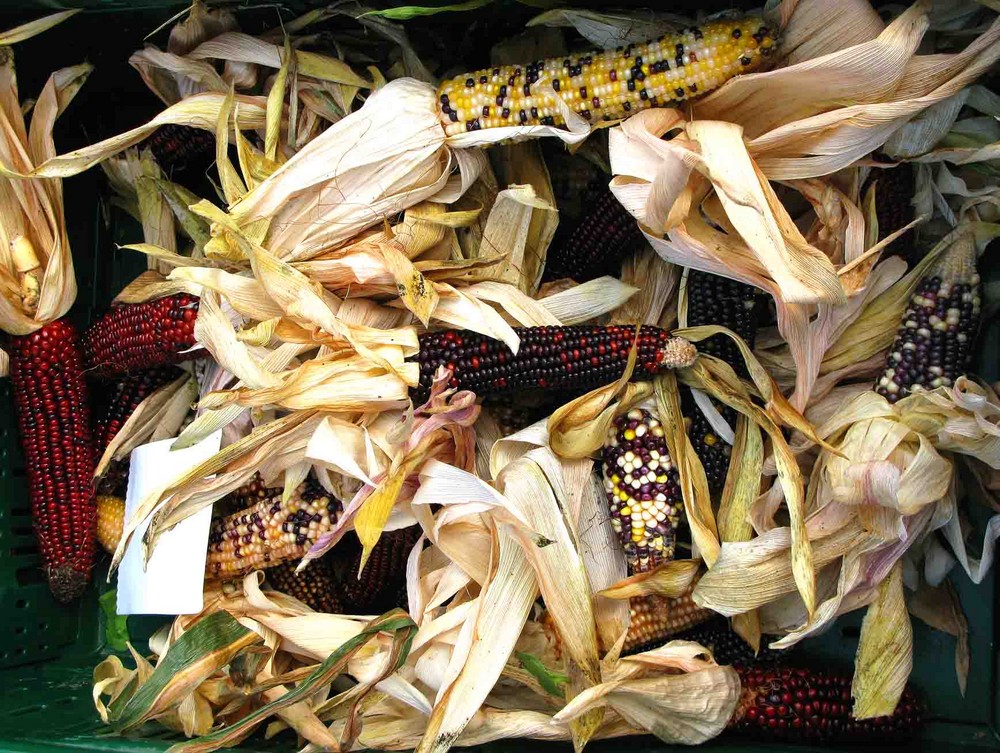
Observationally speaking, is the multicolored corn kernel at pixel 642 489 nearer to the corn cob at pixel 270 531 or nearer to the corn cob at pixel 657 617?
the corn cob at pixel 657 617

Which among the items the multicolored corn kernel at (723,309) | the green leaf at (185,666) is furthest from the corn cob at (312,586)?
the multicolored corn kernel at (723,309)

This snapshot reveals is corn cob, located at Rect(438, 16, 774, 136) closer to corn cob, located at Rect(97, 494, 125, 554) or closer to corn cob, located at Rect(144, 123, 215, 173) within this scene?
corn cob, located at Rect(144, 123, 215, 173)

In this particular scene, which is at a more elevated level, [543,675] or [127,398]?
[127,398]

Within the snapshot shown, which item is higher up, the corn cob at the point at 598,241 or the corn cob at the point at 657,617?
the corn cob at the point at 598,241

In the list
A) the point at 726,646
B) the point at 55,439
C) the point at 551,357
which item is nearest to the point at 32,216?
the point at 55,439

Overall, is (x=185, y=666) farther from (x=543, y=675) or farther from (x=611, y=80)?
(x=611, y=80)

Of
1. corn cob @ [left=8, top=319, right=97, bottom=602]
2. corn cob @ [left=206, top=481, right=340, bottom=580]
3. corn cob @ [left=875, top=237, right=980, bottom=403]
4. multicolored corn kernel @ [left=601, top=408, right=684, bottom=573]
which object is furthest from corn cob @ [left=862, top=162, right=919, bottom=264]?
corn cob @ [left=8, top=319, right=97, bottom=602]

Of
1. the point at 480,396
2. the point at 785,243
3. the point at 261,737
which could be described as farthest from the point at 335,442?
the point at 785,243
